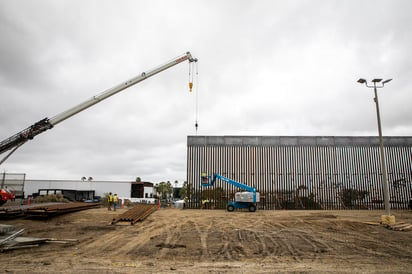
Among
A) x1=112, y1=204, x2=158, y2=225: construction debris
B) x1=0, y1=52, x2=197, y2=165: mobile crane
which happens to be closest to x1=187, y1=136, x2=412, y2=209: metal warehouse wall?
x1=112, y1=204, x2=158, y2=225: construction debris

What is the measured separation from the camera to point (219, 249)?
376 inches

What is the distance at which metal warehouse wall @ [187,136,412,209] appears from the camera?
1101 inches

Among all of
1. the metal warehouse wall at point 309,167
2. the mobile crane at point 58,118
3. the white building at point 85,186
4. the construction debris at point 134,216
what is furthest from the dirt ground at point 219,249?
the white building at point 85,186

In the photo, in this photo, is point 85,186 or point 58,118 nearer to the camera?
point 58,118

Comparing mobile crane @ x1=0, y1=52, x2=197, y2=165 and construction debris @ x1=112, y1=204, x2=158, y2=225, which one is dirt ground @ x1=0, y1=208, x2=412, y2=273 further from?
mobile crane @ x1=0, y1=52, x2=197, y2=165

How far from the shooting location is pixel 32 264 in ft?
25.1

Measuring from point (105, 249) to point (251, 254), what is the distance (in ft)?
17.1

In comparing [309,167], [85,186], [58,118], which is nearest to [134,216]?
[58,118]

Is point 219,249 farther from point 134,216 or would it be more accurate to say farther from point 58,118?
point 58,118

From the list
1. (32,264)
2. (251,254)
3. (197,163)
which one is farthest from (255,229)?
(197,163)

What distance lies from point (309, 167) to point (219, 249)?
2165cm

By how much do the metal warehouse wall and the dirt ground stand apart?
1322cm

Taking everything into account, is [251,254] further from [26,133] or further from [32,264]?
[26,133]

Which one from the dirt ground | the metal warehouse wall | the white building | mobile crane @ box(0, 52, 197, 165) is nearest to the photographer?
the dirt ground
